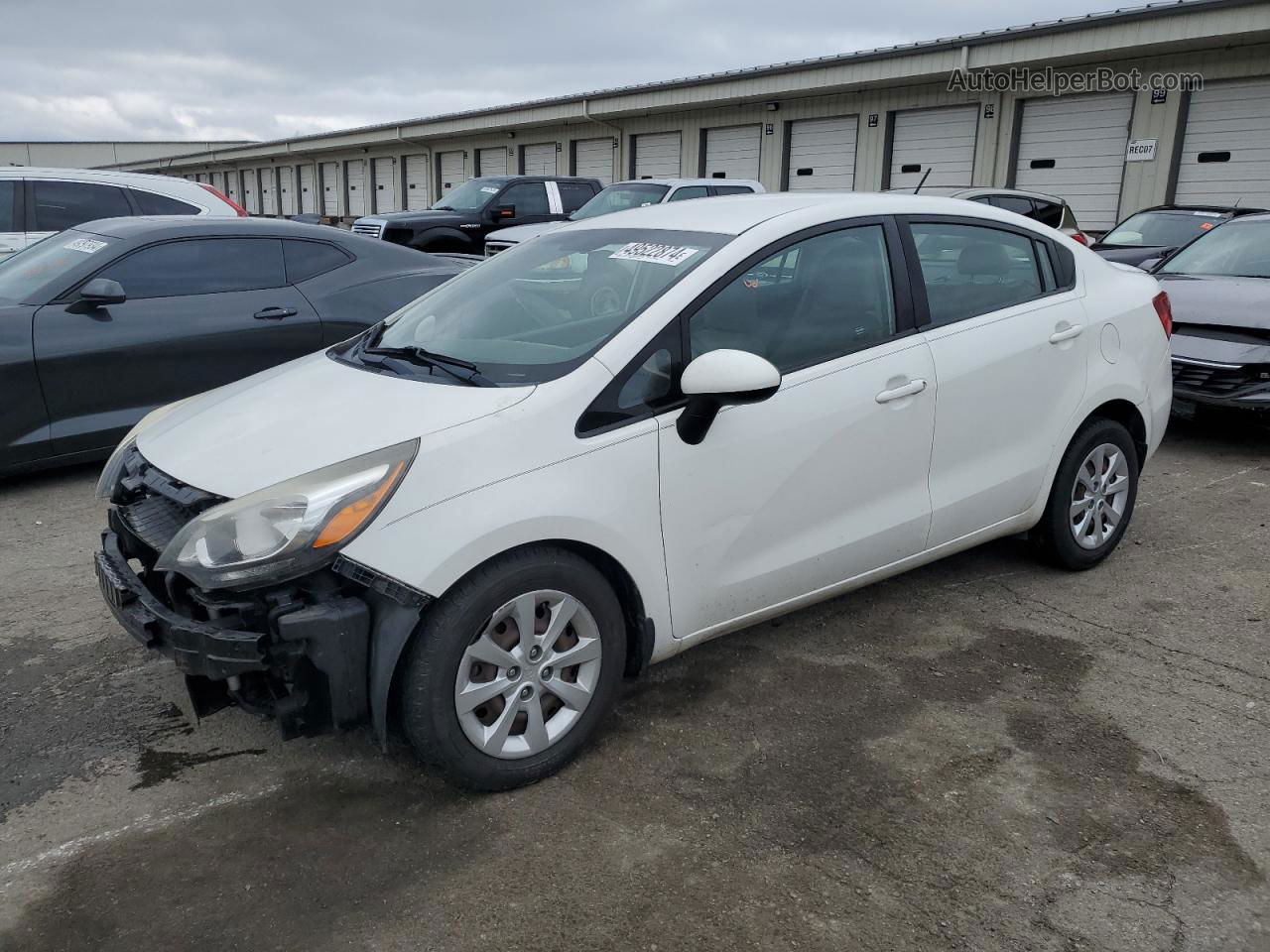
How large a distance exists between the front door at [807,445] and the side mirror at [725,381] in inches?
5.1

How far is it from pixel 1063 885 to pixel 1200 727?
42.7 inches

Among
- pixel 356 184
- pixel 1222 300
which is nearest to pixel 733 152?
pixel 1222 300

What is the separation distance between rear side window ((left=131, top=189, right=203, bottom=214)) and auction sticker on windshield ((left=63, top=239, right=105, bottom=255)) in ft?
9.24

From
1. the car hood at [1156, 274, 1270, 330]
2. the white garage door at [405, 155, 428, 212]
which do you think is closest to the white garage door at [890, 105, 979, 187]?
the car hood at [1156, 274, 1270, 330]

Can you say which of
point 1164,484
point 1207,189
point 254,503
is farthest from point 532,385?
point 1207,189

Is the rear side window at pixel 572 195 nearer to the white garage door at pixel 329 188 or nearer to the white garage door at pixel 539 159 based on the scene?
the white garage door at pixel 539 159

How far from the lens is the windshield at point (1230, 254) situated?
7.63m

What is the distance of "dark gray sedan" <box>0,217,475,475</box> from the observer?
5.57m

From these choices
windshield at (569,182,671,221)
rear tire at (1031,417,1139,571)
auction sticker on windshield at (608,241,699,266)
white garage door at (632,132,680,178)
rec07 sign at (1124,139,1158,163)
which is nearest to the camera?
auction sticker on windshield at (608,241,699,266)

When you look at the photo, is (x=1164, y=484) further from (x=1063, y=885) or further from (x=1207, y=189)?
(x=1207, y=189)

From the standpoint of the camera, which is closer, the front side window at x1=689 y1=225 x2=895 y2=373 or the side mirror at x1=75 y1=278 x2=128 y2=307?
the front side window at x1=689 y1=225 x2=895 y2=373

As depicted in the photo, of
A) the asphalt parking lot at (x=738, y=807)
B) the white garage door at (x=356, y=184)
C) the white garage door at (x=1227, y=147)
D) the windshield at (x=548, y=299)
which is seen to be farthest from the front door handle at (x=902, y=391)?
the white garage door at (x=356, y=184)

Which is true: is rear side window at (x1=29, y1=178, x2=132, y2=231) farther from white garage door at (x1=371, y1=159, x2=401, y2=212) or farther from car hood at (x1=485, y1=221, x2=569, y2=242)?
white garage door at (x1=371, y1=159, x2=401, y2=212)

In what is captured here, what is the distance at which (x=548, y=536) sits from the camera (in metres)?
2.79
